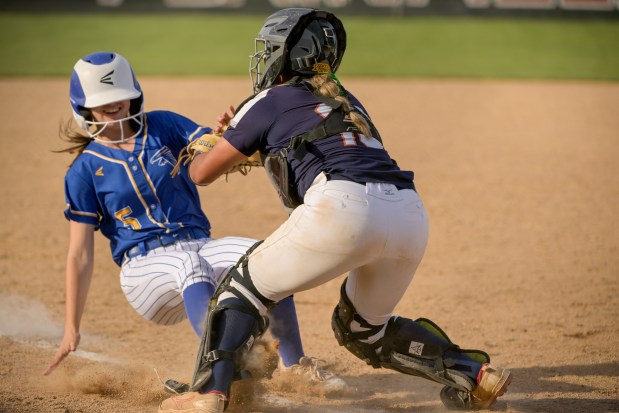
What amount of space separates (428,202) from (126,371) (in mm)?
4077

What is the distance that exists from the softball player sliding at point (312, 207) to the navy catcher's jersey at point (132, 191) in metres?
0.58

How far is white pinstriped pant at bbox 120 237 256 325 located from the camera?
396cm

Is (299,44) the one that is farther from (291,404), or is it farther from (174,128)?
(291,404)

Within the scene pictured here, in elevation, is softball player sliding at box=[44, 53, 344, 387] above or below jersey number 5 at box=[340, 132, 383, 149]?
below

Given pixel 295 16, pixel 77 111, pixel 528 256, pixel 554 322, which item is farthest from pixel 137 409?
pixel 528 256

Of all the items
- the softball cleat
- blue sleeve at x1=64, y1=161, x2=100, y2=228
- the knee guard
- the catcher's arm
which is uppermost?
the catcher's arm

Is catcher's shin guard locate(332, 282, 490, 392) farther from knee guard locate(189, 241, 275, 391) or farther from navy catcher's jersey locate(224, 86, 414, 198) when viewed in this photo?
navy catcher's jersey locate(224, 86, 414, 198)

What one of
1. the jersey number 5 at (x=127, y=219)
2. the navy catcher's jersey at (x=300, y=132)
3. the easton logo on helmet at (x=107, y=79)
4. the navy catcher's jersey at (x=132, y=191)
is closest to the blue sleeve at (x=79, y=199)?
the navy catcher's jersey at (x=132, y=191)

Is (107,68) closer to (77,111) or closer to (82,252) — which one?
(77,111)

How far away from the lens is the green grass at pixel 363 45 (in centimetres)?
1497

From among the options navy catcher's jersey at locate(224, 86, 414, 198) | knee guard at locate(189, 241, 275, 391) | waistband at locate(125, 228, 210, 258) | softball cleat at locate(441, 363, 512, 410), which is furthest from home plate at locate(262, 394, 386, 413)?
navy catcher's jersey at locate(224, 86, 414, 198)

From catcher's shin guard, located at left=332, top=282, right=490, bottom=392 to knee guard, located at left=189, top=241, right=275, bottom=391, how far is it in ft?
1.39

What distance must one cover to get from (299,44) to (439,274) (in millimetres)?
2953

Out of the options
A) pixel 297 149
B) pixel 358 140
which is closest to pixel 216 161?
pixel 297 149
